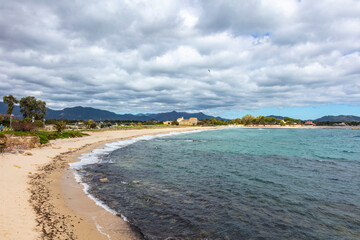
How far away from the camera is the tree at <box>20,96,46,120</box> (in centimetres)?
6494

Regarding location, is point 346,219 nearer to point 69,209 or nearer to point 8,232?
point 69,209

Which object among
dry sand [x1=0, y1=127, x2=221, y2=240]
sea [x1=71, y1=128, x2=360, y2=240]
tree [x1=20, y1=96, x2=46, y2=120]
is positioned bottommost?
sea [x1=71, y1=128, x2=360, y2=240]

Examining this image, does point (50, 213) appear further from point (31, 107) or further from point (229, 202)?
point (31, 107)

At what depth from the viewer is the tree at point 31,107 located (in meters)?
64.9

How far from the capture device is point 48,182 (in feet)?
41.4

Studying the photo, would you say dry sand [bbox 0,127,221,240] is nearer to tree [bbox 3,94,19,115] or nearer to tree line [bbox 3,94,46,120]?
tree [bbox 3,94,19,115]

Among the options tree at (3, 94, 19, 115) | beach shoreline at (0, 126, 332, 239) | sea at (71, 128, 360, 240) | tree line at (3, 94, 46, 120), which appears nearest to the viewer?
beach shoreline at (0, 126, 332, 239)

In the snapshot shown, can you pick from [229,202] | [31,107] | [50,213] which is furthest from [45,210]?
[31,107]

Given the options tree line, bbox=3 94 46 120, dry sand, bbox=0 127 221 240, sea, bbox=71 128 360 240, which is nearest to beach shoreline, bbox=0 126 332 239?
dry sand, bbox=0 127 221 240

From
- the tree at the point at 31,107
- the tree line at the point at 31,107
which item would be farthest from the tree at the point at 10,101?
the tree at the point at 31,107

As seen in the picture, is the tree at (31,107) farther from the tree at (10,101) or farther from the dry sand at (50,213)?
the dry sand at (50,213)

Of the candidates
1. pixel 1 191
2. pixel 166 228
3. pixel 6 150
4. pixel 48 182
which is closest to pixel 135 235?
pixel 166 228

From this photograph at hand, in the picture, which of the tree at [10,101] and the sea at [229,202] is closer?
the sea at [229,202]

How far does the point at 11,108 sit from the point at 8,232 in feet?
222
